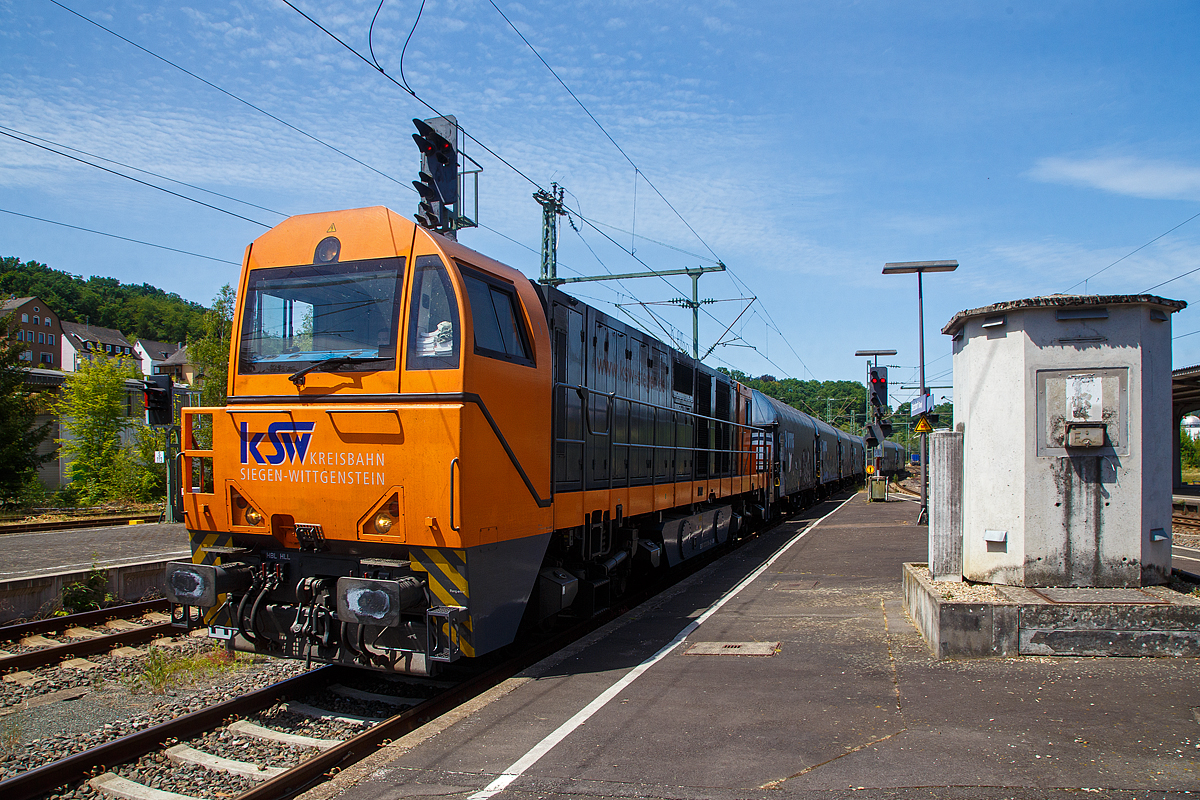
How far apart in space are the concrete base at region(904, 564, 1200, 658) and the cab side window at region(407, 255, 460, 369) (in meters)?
4.50

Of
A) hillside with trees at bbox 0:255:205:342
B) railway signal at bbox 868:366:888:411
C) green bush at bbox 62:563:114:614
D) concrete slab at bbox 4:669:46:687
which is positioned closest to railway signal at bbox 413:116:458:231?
concrete slab at bbox 4:669:46:687

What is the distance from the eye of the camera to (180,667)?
281 inches

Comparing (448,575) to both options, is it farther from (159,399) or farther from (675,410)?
(159,399)

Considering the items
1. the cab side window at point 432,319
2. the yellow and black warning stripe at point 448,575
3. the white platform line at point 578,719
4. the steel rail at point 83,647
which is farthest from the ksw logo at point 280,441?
the white platform line at point 578,719

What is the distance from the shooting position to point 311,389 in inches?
233

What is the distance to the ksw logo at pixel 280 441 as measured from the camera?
5906mm

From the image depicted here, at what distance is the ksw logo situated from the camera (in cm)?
591

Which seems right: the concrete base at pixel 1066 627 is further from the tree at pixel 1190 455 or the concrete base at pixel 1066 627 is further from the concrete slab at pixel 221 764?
the tree at pixel 1190 455

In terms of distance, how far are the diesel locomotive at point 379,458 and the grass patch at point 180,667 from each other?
1.00 meters

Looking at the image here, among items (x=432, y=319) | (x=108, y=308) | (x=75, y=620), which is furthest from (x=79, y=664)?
(x=108, y=308)

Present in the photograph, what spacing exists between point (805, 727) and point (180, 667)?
5841 millimetres

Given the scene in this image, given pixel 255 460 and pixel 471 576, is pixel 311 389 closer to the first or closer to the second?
pixel 255 460

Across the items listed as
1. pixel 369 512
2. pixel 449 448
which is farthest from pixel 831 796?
pixel 369 512

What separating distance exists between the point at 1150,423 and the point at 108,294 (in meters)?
134
